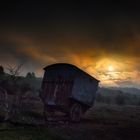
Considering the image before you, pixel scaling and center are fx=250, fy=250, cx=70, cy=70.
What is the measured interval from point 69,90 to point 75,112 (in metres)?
2.04

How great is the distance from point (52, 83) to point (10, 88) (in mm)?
15169

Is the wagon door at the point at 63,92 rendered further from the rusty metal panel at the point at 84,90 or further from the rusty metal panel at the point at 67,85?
the rusty metal panel at the point at 84,90

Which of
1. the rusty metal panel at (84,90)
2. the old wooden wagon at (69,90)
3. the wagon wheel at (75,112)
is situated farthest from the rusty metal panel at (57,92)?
the wagon wheel at (75,112)

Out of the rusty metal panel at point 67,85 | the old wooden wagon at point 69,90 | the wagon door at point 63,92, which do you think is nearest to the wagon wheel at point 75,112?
the old wooden wagon at point 69,90

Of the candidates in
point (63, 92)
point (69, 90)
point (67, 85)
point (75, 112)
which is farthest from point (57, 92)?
point (75, 112)

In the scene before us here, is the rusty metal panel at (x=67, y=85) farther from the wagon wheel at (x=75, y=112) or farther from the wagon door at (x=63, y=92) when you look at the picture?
the wagon wheel at (x=75, y=112)

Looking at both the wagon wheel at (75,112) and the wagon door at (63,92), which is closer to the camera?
the wagon door at (63,92)

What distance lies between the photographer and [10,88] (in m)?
35.4

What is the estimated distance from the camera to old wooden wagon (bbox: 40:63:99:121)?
20375 millimetres

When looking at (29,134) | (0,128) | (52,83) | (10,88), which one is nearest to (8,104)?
(0,128)

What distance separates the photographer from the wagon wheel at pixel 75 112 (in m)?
20.5

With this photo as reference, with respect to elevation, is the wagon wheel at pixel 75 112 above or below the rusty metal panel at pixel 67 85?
below

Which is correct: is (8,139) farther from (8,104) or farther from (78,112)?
(78,112)

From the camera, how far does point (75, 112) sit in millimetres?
20859
